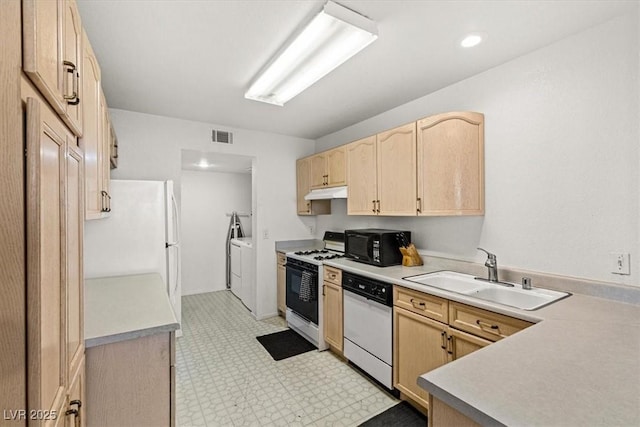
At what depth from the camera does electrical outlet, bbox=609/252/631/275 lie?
5.30 feet

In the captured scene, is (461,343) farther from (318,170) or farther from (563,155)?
(318,170)

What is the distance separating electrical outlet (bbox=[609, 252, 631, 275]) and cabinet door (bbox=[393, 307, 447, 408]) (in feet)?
3.19

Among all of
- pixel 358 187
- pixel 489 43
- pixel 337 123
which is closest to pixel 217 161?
pixel 337 123

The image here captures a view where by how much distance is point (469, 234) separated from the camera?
238 centimetres

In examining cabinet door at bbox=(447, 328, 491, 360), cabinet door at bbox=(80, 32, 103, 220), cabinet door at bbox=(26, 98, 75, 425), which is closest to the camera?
cabinet door at bbox=(26, 98, 75, 425)

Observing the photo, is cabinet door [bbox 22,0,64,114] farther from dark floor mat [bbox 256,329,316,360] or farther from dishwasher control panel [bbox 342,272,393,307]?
dark floor mat [bbox 256,329,316,360]

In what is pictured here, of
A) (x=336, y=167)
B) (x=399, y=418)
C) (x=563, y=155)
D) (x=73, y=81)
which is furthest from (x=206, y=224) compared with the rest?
(x=563, y=155)

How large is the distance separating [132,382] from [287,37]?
2022 millimetres

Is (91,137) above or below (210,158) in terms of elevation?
below

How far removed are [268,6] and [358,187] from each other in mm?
1849

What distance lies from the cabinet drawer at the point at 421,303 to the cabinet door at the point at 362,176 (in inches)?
36.5

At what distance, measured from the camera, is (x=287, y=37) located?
1.79 m

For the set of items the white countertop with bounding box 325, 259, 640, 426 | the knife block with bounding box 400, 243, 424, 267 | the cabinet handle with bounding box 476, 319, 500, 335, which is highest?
the knife block with bounding box 400, 243, 424, 267

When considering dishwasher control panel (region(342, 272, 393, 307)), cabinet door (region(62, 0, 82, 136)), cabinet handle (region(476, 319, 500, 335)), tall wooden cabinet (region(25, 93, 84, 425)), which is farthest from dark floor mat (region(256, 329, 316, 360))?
cabinet door (region(62, 0, 82, 136))
